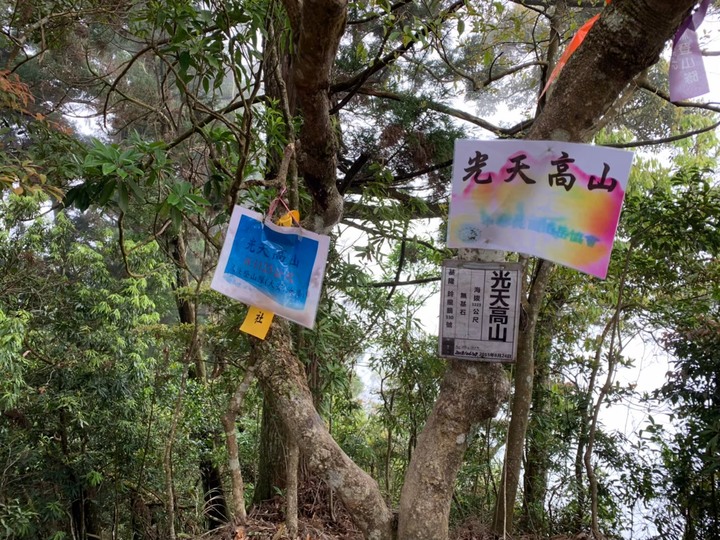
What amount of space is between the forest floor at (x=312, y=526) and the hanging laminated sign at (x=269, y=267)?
35.4 inches

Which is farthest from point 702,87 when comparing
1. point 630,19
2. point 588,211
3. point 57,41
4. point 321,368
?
point 57,41

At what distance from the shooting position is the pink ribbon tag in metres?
1.36

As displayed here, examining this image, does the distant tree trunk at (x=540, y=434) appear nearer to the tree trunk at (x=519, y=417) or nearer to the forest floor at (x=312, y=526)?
the forest floor at (x=312, y=526)

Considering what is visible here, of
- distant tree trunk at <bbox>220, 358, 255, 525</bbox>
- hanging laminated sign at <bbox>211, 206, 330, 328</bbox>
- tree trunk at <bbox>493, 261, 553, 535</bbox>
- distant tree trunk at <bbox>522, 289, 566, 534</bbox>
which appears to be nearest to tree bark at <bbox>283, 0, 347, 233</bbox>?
hanging laminated sign at <bbox>211, 206, 330, 328</bbox>

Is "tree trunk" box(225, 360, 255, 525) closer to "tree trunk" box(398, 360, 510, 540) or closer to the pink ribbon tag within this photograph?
"tree trunk" box(398, 360, 510, 540)

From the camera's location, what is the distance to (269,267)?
1356mm

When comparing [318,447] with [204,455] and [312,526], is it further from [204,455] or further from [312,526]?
[204,455]

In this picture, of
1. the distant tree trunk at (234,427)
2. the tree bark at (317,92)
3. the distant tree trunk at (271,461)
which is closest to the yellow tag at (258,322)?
the distant tree trunk at (234,427)

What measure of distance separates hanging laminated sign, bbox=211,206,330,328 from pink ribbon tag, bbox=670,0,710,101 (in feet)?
3.75

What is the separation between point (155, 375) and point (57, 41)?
2136 mm

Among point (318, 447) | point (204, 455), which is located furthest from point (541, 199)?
point (204, 455)

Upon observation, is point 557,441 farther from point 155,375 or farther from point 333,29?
point 155,375

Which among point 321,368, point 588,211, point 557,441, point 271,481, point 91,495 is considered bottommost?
point 91,495

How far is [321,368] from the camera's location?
7.36 feet
